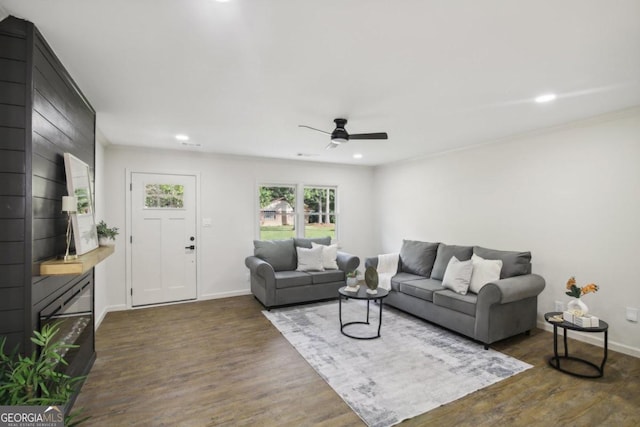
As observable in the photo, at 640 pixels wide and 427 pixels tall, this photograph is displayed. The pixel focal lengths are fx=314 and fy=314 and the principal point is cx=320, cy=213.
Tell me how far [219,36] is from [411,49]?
1.16 metres

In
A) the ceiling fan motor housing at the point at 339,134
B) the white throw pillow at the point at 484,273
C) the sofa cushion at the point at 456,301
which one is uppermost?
the ceiling fan motor housing at the point at 339,134

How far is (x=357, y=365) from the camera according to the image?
2934 millimetres

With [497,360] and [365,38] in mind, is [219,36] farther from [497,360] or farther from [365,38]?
[497,360]

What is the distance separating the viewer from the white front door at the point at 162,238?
4762 millimetres

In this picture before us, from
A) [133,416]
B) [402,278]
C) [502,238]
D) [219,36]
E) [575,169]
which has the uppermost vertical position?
[219,36]

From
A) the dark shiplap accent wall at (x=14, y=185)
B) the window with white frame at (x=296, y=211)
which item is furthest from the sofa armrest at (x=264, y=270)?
the dark shiplap accent wall at (x=14, y=185)

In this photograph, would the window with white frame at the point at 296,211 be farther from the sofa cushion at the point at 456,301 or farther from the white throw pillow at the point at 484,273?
the white throw pillow at the point at 484,273

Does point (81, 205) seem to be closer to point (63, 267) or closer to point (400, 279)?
point (63, 267)

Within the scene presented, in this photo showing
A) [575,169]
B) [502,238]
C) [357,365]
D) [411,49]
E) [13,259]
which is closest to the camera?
[13,259]

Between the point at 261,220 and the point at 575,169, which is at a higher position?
the point at 575,169

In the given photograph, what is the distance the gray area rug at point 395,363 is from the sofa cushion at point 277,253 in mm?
1054

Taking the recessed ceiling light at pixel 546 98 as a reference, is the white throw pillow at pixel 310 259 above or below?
below

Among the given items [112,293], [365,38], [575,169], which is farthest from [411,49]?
[112,293]

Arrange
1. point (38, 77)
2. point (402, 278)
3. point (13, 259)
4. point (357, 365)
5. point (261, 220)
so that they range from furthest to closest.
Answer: point (261, 220) < point (402, 278) < point (357, 365) < point (38, 77) < point (13, 259)
